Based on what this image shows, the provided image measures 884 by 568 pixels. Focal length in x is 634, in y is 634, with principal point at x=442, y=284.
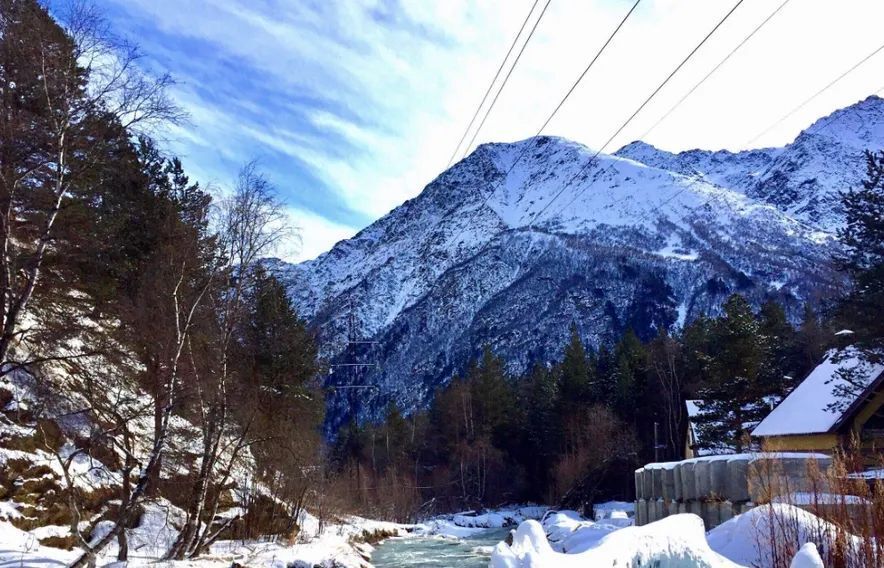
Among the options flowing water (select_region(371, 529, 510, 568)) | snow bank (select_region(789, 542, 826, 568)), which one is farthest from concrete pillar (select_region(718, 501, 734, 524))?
flowing water (select_region(371, 529, 510, 568))

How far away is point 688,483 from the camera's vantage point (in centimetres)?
1395

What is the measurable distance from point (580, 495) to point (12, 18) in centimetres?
4660

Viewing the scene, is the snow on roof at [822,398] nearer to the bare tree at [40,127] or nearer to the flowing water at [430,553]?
the flowing water at [430,553]

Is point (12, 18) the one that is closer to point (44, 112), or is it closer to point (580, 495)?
point (44, 112)

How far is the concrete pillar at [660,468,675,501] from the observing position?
583 inches

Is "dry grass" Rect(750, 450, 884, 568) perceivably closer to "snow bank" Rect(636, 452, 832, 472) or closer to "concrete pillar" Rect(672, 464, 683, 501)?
"snow bank" Rect(636, 452, 832, 472)

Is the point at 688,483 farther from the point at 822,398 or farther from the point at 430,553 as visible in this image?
the point at 430,553

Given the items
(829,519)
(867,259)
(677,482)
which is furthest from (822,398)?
(829,519)

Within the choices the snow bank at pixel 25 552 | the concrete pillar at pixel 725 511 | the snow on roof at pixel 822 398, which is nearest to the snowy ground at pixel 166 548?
the snow bank at pixel 25 552

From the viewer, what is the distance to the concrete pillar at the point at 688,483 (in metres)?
13.8

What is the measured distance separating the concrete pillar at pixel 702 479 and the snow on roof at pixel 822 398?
11.5 m

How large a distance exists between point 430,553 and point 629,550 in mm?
25023

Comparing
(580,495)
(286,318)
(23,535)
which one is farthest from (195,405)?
(580,495)

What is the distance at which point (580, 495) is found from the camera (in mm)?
48219
